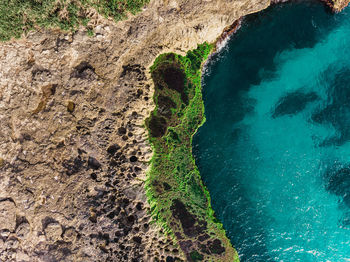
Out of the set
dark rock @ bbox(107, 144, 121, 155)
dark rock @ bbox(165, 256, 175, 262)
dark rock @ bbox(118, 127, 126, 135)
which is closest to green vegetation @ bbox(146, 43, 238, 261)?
dark rock @ bbox(165, 256, 175, 262)

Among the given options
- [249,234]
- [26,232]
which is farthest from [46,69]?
[249,234]

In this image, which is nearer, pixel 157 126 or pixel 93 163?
pixel 93 163

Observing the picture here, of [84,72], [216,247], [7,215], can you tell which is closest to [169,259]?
[216,247]

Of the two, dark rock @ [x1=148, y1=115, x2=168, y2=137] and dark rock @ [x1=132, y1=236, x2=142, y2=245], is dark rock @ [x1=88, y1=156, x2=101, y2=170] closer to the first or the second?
dark rock @ [x1=148, y1=115, x2=168, y2=137]

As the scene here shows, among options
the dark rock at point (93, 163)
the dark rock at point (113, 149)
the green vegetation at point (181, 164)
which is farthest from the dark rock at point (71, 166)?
the green vegetation at point (181, 164)

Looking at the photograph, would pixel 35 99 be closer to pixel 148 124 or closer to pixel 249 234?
pixel 148 124

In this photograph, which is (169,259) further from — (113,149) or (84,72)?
(84,72)
